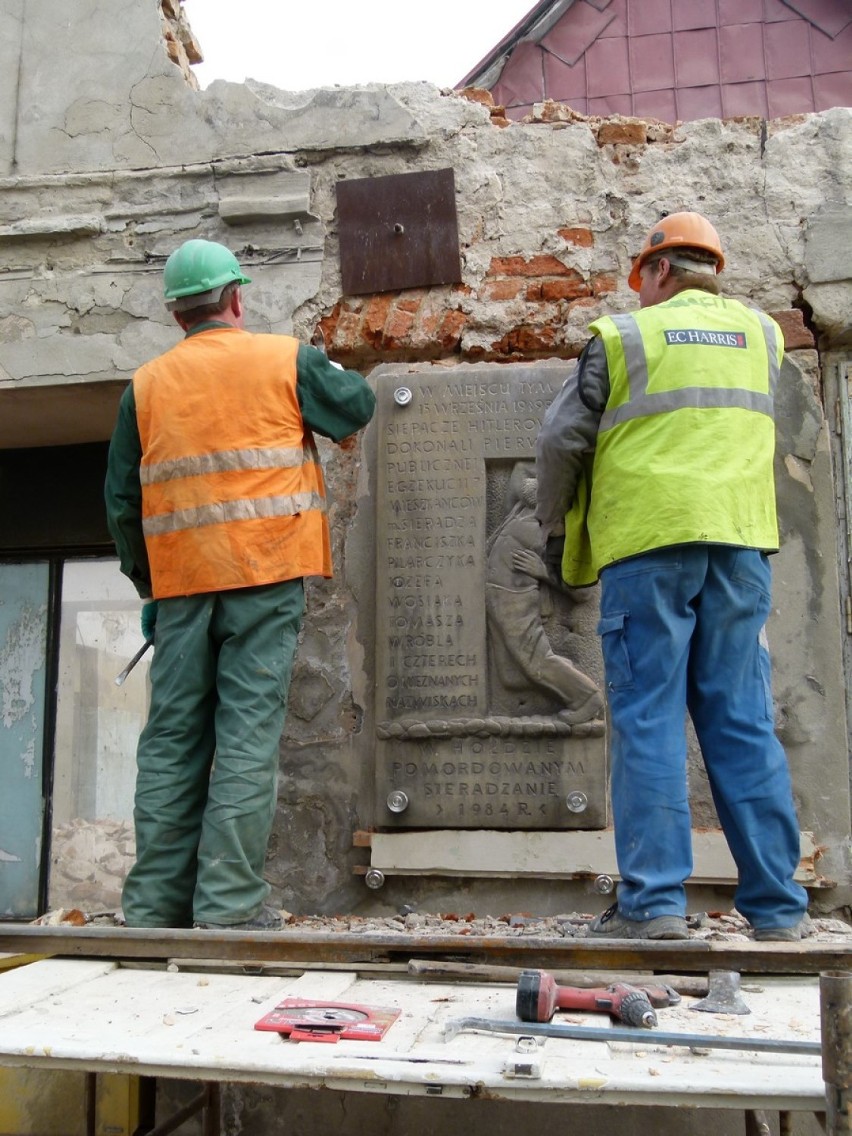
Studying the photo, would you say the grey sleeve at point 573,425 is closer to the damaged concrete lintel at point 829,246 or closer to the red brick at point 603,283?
the red brick at point 603,283

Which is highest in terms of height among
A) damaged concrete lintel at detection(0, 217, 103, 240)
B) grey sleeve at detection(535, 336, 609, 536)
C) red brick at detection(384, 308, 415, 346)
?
damaged concrete lintel at detection(0, 217, 103, 240)

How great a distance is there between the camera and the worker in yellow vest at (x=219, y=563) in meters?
2.90

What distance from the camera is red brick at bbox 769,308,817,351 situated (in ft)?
12.3

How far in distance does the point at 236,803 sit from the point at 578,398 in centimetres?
120

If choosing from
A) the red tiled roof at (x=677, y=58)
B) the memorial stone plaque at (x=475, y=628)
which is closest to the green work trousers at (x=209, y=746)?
the memorial stone plaque at (x=475, y=628)

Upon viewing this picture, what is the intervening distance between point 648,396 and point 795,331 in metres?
1.28

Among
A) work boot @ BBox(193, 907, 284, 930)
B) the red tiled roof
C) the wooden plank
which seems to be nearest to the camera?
the wooden plank

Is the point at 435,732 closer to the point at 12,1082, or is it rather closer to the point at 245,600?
the point at 245,600

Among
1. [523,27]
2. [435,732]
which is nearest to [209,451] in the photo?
[435,732]

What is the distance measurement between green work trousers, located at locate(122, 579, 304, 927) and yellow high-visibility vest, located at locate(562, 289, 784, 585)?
835 mm

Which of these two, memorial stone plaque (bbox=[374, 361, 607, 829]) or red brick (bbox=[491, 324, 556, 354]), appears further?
red brick (bbox=[491, 324, 556, 354])

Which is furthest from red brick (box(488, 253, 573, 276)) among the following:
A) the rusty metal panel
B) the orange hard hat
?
the orange hard hat

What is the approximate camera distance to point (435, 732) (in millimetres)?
3545

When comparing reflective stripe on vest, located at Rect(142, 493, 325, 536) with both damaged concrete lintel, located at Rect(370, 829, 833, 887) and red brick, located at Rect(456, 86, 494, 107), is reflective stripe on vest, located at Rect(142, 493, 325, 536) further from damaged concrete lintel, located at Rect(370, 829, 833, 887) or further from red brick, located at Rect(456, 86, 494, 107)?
red brick, located at Rect(456, 86, 494, 107)
